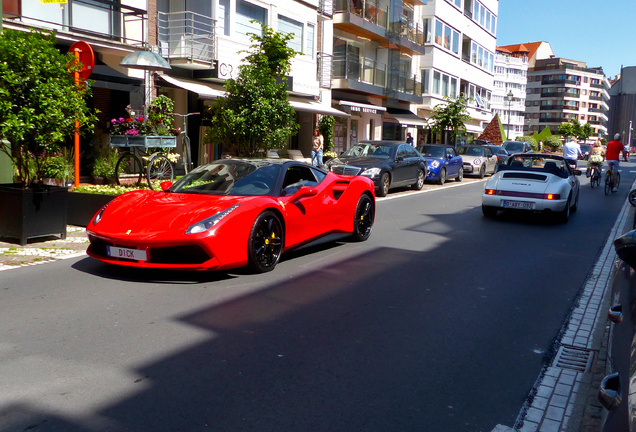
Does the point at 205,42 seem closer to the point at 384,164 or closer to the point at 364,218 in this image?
the point at 384,164

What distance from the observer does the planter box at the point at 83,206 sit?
32.0ft

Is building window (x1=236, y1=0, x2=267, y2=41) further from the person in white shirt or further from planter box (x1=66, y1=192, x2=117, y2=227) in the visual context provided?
planter box (x1=66, y1=192, x2=117, y2=227)

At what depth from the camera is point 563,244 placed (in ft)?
32.1

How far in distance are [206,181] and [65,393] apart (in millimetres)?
4207

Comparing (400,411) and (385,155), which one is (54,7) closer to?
(385,155)

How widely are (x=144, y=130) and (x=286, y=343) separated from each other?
10.8 metres

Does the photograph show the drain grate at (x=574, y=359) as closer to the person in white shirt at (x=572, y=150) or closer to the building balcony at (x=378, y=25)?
the person in white shirt at (x=572, y=150)

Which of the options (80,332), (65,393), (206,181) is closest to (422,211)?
(206,181)

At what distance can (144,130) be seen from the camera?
46.8ft

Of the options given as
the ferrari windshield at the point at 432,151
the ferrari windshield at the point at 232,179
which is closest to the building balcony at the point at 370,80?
the ferrari windshield at the point at 432,151

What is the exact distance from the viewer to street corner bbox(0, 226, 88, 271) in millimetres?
7371

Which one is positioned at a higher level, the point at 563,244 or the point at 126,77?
the point at 126,77

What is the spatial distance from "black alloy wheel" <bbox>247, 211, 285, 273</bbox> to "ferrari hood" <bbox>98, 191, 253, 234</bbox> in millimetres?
326

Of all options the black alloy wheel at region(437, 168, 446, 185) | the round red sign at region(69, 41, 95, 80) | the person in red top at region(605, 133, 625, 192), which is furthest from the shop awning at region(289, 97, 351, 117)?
the round red sign at region(69, 41, 95, 80)
